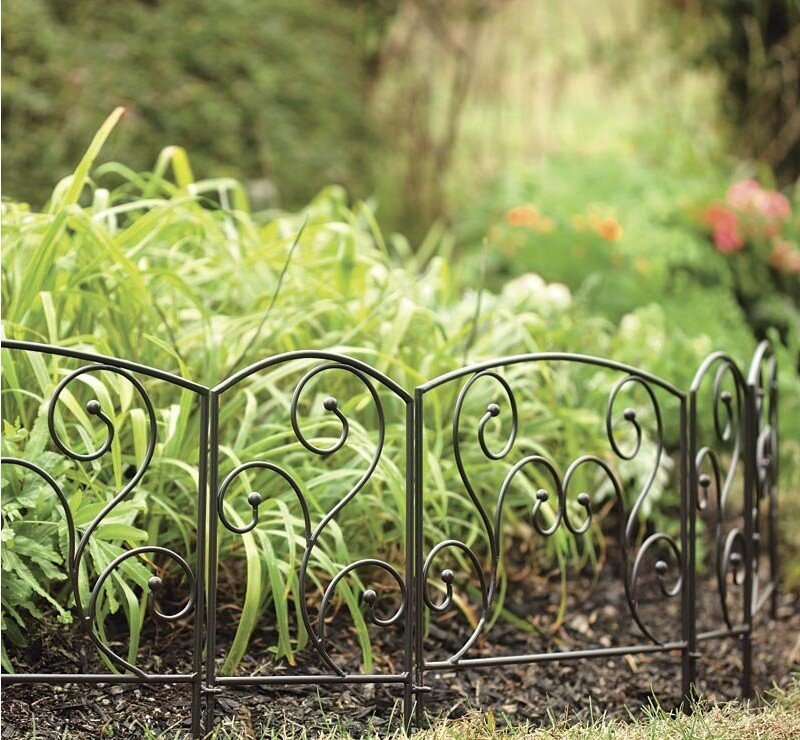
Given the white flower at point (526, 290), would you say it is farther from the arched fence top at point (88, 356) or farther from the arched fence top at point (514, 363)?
the arched fence top at point (88, 356)

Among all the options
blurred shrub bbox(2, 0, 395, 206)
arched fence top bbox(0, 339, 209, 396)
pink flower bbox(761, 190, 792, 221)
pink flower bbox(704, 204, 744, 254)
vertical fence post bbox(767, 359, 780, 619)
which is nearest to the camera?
arched fence top bbox(0, 339, 209, 396)

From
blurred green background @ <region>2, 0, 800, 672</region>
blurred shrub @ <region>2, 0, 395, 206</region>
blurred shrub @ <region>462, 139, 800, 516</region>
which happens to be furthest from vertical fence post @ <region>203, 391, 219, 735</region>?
blurred shrub @ <region>2, 0, 395, 206</region>

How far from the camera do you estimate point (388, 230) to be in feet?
21.0

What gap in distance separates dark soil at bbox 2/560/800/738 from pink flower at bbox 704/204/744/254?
8.94 feet

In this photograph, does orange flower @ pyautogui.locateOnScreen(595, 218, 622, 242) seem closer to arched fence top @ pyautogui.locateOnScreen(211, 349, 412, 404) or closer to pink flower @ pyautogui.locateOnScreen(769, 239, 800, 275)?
pink flower @ pyautogui.locateOnScreen(769, 239, 800, 275)

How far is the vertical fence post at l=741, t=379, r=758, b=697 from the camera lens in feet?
8.33

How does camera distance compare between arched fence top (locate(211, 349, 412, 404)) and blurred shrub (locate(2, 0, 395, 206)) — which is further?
blurred shrub (locate(2, 0, 395, 206))

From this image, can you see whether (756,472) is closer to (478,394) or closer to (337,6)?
(478,394)

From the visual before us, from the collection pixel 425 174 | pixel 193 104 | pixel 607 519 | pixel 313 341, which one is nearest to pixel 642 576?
pixel 607 519

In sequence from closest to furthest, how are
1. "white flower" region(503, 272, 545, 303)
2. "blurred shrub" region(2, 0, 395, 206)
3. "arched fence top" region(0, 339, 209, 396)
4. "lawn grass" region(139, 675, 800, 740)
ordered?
"arched fence top" region(0, 339, 209, 396) < "lawn grass" region(139, 675, 800, 740) < "white flower" region(503, 272, 545, 303) < "blurred shrub" region(2, 0, 395, 206)

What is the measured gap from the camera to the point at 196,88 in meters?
5.26

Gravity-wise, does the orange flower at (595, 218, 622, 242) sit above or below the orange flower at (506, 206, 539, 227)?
below

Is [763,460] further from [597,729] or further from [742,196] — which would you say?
[742,196]

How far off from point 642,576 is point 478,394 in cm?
83
